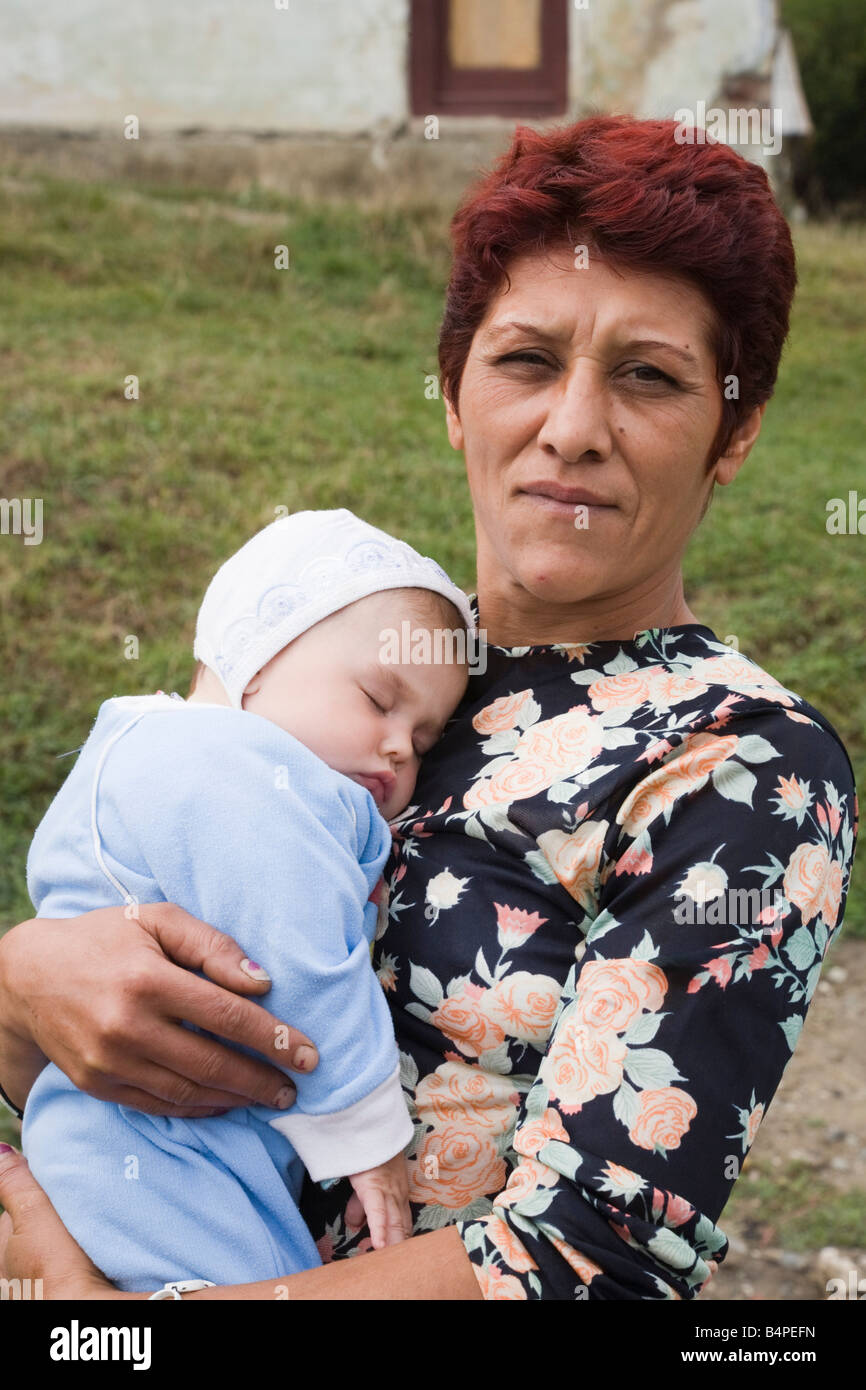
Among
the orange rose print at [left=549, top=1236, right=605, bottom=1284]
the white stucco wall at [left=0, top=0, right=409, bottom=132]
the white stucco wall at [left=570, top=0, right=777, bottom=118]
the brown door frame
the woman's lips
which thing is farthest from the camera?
the brown door frame

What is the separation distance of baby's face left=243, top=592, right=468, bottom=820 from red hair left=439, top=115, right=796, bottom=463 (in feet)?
1.80

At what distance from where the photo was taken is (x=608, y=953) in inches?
64.0

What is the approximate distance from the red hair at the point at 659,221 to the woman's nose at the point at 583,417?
0.51ft

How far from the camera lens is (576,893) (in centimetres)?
176

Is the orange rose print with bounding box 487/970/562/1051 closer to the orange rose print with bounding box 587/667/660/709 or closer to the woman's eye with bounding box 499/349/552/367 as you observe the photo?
the orange rose print with bounding box 587/667/660/709

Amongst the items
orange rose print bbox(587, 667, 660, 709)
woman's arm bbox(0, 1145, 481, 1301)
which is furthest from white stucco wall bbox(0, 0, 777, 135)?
woman's arm bbox(0, 1145, 481, 1301)

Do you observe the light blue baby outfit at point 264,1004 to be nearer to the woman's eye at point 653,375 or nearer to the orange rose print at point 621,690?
the orange rose print at point 621,690

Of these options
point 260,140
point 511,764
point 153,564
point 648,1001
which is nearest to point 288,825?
point 511,764

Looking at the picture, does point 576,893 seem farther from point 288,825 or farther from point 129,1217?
point 129,1217

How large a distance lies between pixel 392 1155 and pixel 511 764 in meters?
0.55

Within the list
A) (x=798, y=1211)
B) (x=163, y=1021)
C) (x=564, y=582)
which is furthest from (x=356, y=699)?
(x=798, y=1211)

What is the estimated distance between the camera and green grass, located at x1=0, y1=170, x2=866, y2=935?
530 cm

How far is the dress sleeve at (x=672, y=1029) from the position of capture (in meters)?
1.52
